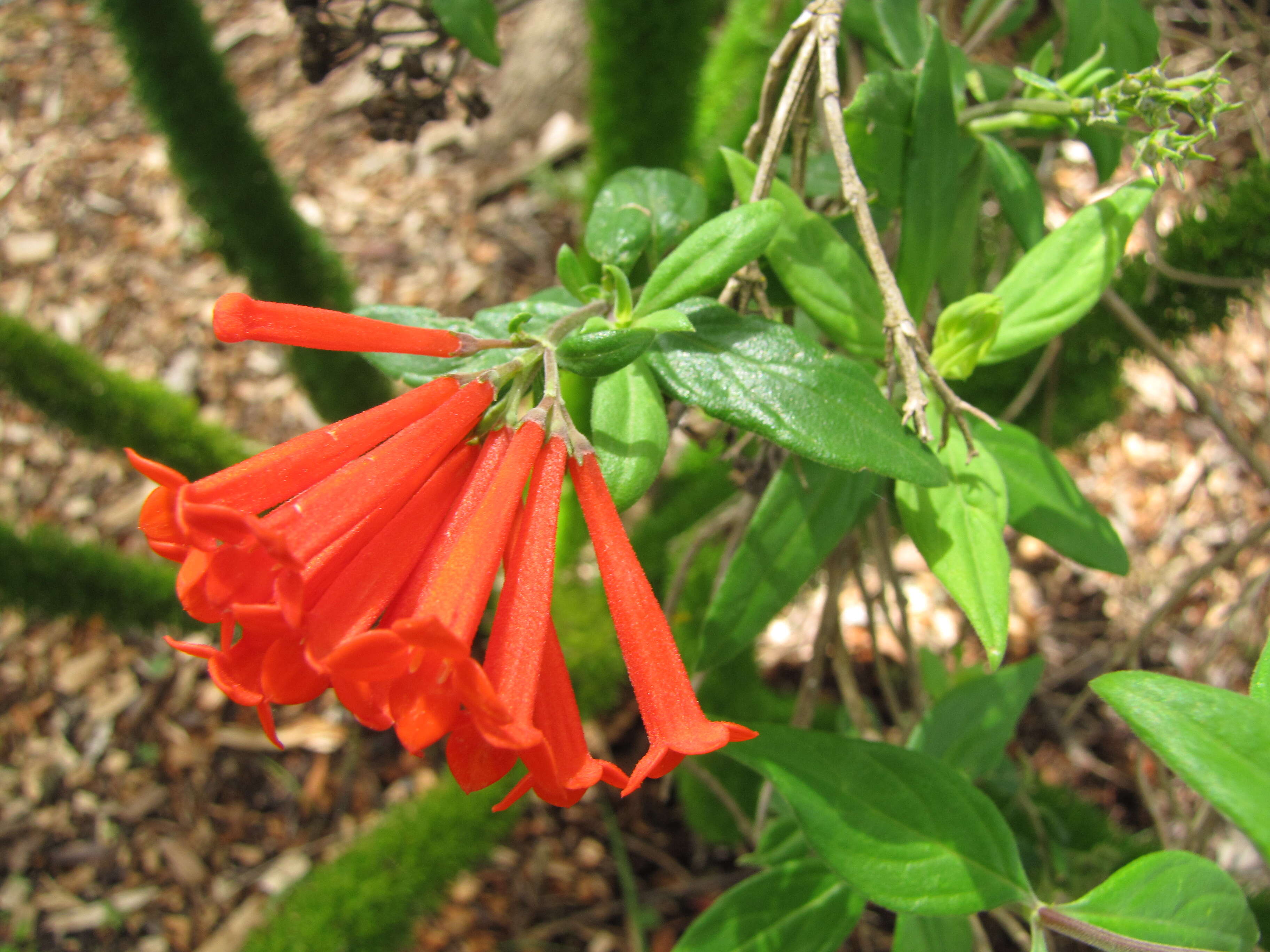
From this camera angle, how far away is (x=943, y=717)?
1466 mm

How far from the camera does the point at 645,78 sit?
7.22 ft

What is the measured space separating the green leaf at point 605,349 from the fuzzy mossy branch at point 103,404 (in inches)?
72.9

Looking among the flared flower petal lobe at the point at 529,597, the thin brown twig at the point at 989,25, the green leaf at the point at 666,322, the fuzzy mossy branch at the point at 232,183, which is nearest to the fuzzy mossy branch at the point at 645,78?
the thin brown twig at the point at 989,25

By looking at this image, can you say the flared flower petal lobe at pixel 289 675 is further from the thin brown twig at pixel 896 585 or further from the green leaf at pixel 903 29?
the green leaf at pixel 903 29

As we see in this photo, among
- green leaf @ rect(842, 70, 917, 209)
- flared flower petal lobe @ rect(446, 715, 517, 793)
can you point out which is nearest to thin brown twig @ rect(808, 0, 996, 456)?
green leaf @ rect(842, 70, 917, 209)

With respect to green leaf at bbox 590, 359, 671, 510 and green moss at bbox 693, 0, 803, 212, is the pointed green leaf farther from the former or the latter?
green moss at bbox 693, 0, 803, 212

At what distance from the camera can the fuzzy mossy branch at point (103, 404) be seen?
223 cm

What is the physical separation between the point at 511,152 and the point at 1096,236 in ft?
10.9

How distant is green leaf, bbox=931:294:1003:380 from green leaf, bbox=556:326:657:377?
395 mm

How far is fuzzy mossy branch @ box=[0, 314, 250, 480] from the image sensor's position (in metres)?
2.23

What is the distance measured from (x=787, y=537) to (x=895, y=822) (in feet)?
1.30

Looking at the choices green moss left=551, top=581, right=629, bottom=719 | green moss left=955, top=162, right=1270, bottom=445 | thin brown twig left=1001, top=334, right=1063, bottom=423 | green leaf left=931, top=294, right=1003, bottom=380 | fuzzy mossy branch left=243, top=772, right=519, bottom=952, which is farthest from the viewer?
green moss left=551, top=581, right=629, bottom=719

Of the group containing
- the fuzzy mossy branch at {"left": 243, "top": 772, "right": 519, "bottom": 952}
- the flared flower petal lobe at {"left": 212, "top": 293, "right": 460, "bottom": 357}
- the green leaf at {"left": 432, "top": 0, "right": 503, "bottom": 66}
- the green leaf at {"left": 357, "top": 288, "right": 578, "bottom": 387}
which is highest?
the green leaf at {"left": 432, "top": 0, "right": 503, "bottom": 66}

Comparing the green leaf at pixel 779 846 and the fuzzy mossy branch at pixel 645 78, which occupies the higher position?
the fuzzy mossy branch at pixel 645 78
